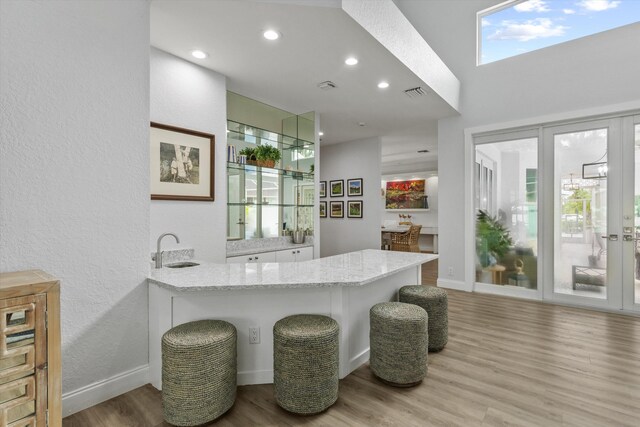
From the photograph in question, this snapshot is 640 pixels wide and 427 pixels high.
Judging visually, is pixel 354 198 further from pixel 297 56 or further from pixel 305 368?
pixel 305 368

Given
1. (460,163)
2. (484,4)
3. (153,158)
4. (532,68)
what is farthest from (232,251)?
(484,4)

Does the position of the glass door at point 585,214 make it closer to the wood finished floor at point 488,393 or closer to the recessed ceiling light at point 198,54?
the wood finished floor at point 488,393

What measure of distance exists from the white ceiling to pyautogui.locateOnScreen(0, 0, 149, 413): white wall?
44 cm

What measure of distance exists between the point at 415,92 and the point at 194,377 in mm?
3668

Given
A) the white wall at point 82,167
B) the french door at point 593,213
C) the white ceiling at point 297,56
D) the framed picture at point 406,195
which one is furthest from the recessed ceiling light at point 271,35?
the framed picture at point 406,195

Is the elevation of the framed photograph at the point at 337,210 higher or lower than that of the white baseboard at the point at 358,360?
higher

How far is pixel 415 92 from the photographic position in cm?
385

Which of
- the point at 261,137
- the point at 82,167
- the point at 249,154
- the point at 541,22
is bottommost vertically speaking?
the point at 82,167

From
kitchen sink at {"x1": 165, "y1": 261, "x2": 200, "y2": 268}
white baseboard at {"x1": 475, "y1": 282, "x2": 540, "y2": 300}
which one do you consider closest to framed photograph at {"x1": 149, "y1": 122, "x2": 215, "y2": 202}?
kitchen sink at {"x1": 165, "y1": 261, "x2": 200, "y2": 268}

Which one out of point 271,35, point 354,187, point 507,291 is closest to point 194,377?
point 271,35

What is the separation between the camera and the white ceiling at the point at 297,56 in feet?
7.48

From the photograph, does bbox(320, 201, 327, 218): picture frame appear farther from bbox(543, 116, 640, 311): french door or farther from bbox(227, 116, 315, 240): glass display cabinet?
bbox(543, 116, 640, 311): french door

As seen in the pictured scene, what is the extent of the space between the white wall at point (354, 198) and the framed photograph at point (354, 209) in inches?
2.9

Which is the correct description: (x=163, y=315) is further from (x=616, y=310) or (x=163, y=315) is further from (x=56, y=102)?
(x=616, y=310)
